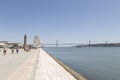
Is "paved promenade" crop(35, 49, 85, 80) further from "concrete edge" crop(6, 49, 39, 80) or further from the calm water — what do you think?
the calm water

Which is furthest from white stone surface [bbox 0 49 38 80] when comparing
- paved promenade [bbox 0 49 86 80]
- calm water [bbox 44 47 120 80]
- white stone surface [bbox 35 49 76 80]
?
calm water [bbox 44 47 120 80]

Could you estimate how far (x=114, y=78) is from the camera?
66.4ft

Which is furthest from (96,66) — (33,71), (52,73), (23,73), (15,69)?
(23,73)

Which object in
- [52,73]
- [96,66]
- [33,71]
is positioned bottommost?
[96,66]

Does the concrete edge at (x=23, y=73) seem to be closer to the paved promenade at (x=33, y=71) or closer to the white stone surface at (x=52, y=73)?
the paved promenade at (x=33, y=71)

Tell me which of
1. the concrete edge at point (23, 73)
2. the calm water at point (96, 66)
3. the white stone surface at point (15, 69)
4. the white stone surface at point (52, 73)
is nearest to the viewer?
the concrete edge at point (23, 73)

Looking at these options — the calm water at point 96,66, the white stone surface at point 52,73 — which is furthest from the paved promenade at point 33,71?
the calm water at point 96,66

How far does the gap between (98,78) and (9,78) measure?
28.6 feet

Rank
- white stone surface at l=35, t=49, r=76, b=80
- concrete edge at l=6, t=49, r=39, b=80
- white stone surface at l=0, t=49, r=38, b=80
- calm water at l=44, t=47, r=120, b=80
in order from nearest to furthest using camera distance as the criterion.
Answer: concrete edge at l=6, t=49, r=39, b=80 → white stone surface at l=35, t=49, r=76, b=80 → white stone surface at l=0, t=49, r=38, b=80 → calm water at l=44, t=47, r=120, b=80

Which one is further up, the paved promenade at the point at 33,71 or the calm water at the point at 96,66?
the paved promenade at the point at 33,71

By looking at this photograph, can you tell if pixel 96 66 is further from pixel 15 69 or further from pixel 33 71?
pixel 33 71

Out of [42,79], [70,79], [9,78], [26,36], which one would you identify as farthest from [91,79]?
[26,36]

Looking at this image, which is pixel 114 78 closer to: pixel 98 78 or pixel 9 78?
pixel 98 78

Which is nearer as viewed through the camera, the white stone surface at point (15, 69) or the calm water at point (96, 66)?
the white stone surface at point (15, 69)
